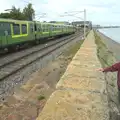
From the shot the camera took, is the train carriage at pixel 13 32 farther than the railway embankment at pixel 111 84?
Yes

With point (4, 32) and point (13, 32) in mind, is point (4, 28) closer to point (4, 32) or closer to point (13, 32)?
point (4, 32)

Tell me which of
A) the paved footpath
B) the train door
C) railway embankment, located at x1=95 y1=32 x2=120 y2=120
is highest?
the train door

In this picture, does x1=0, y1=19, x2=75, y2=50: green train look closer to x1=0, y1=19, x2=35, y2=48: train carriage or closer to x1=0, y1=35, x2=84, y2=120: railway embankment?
x1=0, y1=19, x2=35, y2=48: train carriage

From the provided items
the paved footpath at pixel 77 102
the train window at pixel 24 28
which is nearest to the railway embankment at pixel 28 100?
the paved footpath at pixel 77 102

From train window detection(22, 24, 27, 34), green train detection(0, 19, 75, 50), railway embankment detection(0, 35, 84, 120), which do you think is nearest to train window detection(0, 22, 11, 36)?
green train detection(0, 19, 75, 50)

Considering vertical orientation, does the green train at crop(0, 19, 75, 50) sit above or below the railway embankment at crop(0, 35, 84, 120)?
above

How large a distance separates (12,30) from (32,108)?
13566mm

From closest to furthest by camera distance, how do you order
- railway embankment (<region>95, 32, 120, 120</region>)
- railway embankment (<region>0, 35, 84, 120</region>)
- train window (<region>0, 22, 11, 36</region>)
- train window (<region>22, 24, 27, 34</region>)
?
railway embankment (<region>95, 32, 120, 120</region>) < railway embankment (<region>0, 35, 84, 120</region>) < train window (<region>0, 22, 11, 36</region>) < train window (<region>22, 24, 27, 34</region>)

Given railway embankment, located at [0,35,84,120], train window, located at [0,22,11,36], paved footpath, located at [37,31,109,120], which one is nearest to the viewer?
paved footpath, located at [37,31,109,120]

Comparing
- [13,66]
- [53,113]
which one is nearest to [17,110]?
[53,113]

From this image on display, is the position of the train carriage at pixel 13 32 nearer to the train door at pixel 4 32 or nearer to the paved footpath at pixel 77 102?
the train door at pixel 4 32

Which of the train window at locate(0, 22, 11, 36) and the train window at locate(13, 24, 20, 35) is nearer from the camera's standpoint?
the train window at locate(0, 22, 11, 36)

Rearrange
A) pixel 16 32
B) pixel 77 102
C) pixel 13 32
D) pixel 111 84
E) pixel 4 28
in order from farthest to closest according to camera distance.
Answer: pixel 16 32 → pixel 13 32 → pixel 4 28 → pixel 111 84 → pixel 77 102

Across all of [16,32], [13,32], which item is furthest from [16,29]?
[13,32]
